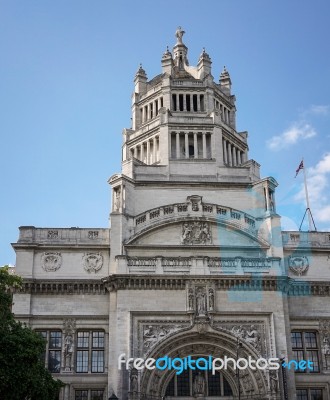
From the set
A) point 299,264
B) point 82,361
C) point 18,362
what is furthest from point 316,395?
point 18,362

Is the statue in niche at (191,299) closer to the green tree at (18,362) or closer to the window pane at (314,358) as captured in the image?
the window pane at (314,358)

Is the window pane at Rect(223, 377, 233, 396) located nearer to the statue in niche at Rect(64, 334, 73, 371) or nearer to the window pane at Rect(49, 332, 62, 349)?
the statue in niche at Rect(64, 334, 73, 371)

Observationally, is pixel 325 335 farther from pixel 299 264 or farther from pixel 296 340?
pixel 299 264

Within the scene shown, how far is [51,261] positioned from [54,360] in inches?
281

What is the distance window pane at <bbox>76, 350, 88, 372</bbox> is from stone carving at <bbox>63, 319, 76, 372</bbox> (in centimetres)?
64

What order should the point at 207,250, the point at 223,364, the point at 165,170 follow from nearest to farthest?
the point at 223,364
the point at 207,250
the point at 165,170

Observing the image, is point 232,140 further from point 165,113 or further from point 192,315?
point 192,315

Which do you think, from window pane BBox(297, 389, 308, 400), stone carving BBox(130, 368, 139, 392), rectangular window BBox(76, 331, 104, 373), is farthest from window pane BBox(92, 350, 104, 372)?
window pane BBox(297, 389, 308, 400)

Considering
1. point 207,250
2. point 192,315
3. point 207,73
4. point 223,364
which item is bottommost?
point 223,364

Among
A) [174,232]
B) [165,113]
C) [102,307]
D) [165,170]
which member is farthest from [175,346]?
[165,113]

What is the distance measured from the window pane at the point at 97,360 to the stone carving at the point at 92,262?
19.3 feet

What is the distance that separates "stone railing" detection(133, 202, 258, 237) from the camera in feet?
151

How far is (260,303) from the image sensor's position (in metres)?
42.2

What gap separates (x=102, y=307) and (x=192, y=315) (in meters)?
6.64
